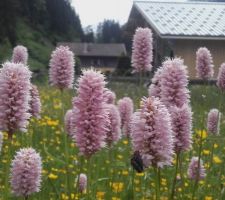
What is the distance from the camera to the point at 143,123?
331cm

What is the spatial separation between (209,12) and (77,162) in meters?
29.9

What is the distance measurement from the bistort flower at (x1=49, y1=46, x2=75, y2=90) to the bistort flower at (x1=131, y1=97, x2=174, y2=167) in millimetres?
1601

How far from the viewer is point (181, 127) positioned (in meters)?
4.16

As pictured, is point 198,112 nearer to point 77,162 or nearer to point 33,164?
point 77,162

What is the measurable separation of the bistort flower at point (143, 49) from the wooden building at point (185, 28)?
2439 centimetres

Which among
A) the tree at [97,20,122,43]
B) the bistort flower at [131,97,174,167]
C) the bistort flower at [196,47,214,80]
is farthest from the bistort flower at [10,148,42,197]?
the tree at [97,20,122,43]

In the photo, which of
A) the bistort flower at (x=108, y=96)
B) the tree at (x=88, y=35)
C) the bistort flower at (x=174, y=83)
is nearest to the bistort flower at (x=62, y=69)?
the bistort flower at (x=108, y=96)

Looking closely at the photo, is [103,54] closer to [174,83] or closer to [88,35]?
[88,35]

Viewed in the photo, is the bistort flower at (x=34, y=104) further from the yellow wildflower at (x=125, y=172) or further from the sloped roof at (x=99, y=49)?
the sloped roof at (x=99, y=49)

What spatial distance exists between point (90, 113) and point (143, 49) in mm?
2239

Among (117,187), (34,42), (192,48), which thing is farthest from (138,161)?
(34,42)

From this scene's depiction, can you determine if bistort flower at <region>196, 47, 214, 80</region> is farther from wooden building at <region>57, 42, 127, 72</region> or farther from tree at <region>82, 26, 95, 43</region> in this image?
tree at <region>82, 26, 95, 43</region>

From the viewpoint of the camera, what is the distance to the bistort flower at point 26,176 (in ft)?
12.2

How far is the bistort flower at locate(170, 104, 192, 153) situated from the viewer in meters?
4.11
